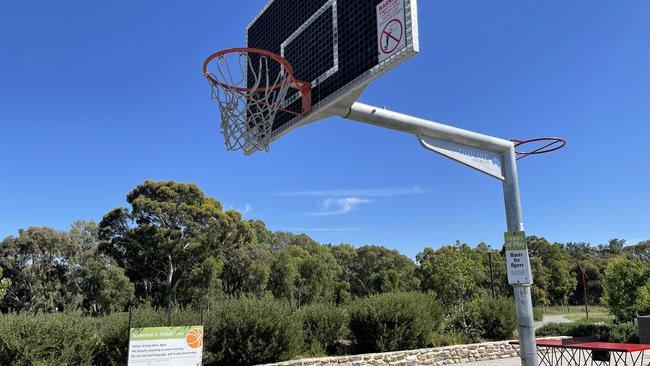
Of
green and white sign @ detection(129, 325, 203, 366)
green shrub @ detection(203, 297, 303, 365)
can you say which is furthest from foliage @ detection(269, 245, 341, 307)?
green and white sign @ detection(129, 325, 203, 366)

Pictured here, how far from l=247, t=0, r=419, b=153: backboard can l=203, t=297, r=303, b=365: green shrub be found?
509 centimetres

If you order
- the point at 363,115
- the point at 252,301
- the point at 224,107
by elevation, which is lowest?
the point at 252,301

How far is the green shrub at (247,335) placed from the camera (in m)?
11.2

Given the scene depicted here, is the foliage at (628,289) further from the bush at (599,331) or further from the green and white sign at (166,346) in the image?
the green and white sign at (166,346)

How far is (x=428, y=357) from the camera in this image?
13477 mm

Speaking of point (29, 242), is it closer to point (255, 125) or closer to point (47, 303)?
point (47, 303)

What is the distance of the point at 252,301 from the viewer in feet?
39.9

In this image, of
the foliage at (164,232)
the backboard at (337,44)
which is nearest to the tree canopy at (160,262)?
the foliage at (164,232)

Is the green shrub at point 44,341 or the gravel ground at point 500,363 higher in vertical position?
the green shrub at point 44,341

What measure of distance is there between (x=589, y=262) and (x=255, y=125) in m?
74.5

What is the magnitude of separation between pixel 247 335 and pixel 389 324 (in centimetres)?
420

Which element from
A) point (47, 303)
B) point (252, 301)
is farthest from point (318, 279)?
point (252, 301)

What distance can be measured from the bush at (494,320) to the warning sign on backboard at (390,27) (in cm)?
1261

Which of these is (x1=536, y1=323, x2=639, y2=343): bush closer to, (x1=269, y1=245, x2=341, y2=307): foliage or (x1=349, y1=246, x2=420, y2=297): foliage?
(x1=269, y1=245, x2=341, y2=307): foliage
